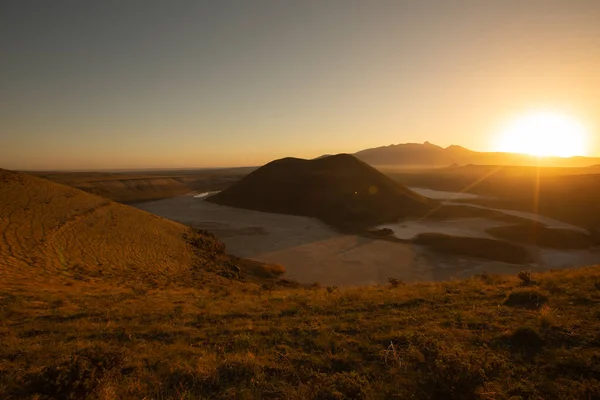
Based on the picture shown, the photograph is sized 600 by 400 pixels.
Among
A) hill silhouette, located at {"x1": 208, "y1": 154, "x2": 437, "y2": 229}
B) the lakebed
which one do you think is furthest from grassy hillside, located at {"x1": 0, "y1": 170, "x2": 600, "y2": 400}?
hill silhouette, located at {"x1": 208, "y1": 154, "x2": 437, "y2": 229}

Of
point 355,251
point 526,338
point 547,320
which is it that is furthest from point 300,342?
point 355,251

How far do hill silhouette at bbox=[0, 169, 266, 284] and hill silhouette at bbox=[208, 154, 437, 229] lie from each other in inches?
989

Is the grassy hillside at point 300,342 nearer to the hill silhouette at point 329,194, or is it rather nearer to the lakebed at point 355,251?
the lakebed at point 355,251

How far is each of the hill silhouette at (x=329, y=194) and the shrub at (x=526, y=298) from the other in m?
32.7

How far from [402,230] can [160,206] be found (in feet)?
158

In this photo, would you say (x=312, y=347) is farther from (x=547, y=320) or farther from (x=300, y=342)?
(x=547, y=320)

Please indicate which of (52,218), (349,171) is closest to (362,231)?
(349,171)

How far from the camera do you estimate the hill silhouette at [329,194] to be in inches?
1925

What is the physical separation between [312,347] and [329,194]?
4876 centimetres

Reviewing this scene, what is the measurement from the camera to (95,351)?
234 inches

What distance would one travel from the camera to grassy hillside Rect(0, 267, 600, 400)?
5.16 meters

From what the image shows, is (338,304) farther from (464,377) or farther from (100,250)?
(100,250)

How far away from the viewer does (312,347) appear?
6.80 metres

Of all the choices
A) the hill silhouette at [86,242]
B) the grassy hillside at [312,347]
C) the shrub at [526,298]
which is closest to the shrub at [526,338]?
the grassy hillside at [312,347]
